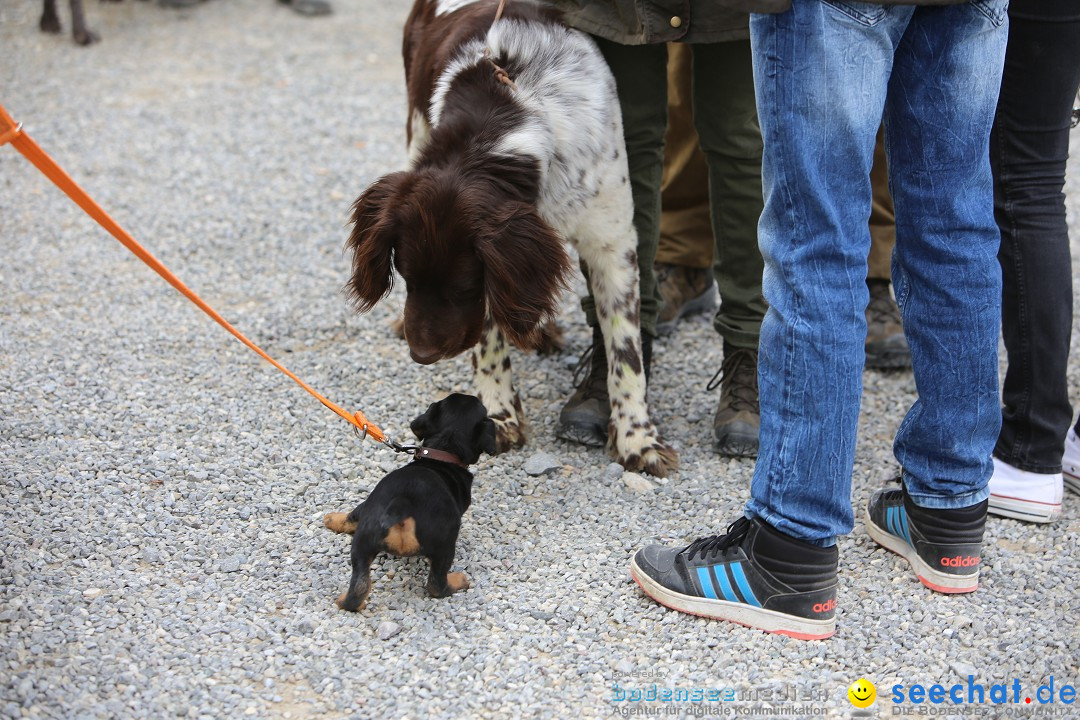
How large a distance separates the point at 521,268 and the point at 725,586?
35.6 inches

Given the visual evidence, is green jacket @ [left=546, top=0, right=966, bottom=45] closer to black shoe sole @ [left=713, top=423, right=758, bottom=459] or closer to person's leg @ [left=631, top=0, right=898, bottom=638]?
person's leg @ [left=631, top=0, right=898, bottom=638]

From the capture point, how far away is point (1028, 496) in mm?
2807

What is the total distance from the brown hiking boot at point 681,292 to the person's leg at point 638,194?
0.53m

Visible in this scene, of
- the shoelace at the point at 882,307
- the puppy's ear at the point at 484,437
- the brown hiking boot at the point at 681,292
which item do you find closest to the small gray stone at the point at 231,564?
the puppy's ear at the point at 484,437

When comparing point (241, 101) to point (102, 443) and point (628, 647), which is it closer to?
point (102, 443)

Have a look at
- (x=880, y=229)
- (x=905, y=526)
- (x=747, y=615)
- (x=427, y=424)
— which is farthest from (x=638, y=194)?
(x=747, y=615)

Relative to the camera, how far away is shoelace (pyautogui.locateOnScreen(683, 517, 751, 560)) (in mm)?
2379

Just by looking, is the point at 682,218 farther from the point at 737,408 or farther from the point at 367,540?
the point at 367,540

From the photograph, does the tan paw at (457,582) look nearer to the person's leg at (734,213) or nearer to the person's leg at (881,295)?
the person's leg at (734,213)

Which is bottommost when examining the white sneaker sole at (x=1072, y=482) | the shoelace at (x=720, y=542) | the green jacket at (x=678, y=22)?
the white sneaker sole at (x=1072, y=482)

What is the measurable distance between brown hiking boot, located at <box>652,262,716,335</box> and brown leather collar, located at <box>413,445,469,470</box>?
1578 mm

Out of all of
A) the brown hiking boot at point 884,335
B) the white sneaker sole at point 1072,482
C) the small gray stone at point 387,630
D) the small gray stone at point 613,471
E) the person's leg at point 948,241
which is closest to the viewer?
the person's leg at point 948,241

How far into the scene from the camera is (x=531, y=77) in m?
2.88

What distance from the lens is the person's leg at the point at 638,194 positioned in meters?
3.00
